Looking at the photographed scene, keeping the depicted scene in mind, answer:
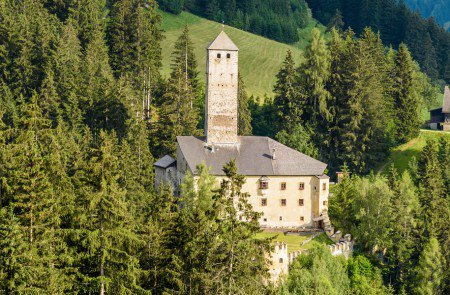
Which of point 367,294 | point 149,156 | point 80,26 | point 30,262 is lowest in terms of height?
point 367,294

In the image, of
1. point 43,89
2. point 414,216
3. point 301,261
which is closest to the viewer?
point 301,261

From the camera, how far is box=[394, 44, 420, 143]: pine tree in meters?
89.4

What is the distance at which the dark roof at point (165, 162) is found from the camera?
7275 cm

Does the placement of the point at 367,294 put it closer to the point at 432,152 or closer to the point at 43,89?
the point at 432,152

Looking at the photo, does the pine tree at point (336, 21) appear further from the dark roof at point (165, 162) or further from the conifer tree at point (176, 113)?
the dark roof at point (165, 162)

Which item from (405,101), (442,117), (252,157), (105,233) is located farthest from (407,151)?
(105,233)

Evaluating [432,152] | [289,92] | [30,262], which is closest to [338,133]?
[289,92]

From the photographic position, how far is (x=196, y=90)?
297 feet

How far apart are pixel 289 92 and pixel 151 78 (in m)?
15.7

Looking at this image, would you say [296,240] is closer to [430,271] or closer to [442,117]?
[430,271]

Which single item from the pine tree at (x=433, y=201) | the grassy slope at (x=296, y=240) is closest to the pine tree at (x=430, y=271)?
the pine tree at (x=433, y=201)

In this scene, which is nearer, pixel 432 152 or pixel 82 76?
pixel 432 152

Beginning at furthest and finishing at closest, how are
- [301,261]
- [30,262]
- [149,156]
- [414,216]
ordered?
[149,156] < [414,216] < [301,261] < [30,262]

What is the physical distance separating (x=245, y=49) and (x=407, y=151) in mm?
45997
